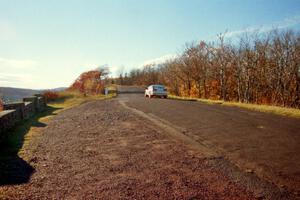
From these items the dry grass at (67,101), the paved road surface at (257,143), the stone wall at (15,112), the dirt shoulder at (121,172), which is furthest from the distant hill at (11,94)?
the paved road surface at (257,143)

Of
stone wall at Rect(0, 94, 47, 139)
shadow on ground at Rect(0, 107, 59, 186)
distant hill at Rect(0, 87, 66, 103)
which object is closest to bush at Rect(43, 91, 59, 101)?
distant hill at Rect(0, 87, 66, 103)

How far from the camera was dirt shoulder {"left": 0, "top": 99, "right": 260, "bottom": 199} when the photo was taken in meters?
4.91

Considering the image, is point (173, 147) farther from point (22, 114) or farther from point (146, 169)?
point (22, 114)

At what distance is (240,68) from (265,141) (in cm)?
3205

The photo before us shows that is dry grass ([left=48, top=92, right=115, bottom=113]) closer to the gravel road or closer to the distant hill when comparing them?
the distant hill

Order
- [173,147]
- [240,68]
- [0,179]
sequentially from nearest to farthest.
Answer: [0,179] < [173,147] < [240,68]

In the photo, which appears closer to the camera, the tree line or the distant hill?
the distant hill

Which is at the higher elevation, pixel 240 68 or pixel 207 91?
pixel 240 68

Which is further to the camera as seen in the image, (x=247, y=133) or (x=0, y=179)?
(x=247, y=133)

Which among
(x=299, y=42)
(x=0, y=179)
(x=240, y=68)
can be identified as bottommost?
(x=0, y=179)

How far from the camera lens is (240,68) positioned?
1527 inches

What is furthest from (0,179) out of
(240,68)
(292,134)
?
(240,68)

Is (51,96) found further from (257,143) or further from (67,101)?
(257,143)

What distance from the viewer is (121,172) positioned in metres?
6.04
